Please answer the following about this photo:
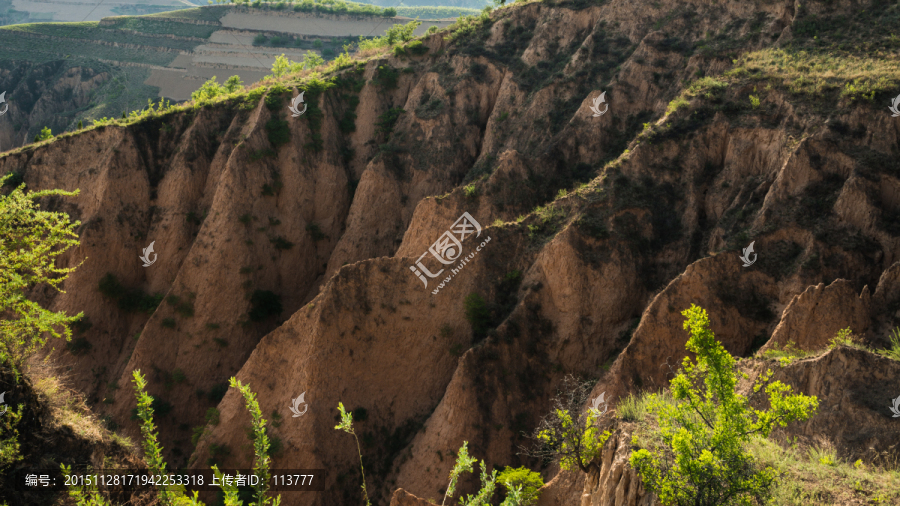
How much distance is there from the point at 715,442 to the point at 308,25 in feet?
357

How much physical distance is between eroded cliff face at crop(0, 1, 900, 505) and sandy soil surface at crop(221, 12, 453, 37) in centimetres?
7053

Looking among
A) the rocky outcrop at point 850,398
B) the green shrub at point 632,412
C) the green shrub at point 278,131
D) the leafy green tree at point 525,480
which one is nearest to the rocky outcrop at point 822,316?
the rocky outcrop at point 850,398

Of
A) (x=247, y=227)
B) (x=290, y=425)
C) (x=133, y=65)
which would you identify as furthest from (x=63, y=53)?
(x=290, y=425)

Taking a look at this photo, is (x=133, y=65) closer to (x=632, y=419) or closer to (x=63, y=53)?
(x=63, y=53)

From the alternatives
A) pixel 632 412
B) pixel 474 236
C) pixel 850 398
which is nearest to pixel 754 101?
pixel 474 236

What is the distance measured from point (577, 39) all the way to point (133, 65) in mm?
75526

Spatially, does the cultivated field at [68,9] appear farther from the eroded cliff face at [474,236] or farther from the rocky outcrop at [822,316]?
the rocky outcrop at [822,316]

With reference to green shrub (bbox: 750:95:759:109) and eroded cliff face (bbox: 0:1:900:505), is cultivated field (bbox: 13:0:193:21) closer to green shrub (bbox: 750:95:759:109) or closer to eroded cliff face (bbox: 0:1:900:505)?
eroded cliff face (bbox: 0:1:900:505)

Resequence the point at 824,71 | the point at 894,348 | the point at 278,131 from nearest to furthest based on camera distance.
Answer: the point at 894,348 → the point at 824,71 → the point at 278,131

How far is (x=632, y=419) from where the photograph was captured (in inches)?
571

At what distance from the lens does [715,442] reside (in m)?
10.5

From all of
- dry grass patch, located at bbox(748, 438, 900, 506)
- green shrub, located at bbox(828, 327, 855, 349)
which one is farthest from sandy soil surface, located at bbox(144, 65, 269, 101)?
dry grass patch, located at bbox(748, 438, 900, 506)

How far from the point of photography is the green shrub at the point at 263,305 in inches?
1243

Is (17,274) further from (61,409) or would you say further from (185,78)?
(185,78)
